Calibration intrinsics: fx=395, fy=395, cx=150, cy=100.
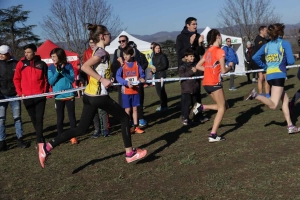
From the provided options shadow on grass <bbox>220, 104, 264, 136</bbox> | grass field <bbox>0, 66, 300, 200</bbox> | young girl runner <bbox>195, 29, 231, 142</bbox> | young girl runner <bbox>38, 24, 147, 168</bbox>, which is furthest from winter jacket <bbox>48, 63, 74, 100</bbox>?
shadow on grass <bbox>220, 104, 264, 136</bbox>

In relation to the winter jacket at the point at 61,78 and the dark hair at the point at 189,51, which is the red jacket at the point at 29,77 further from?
the dark hair at the point at 189,51

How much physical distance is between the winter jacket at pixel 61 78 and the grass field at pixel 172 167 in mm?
980

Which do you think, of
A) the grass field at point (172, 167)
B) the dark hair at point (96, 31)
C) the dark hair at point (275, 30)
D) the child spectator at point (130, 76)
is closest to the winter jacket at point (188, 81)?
the grass field at point (172, 167)

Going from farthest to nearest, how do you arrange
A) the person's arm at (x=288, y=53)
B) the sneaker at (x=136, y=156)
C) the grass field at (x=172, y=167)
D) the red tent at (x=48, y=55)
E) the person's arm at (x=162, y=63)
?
the red tent at (x=48, y=55)
the person's arm at (x=162, y=63)
the person's arm at (x=288, y=53)
the sneaker at (x=136, y=156)
the grass field at (x=172, y=167)

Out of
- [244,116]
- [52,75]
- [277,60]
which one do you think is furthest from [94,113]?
[244,116]

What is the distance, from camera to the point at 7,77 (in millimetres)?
7496

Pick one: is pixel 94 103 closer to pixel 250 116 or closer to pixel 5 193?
pixel 5 193

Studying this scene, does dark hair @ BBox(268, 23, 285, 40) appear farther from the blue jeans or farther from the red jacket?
the blue jeans

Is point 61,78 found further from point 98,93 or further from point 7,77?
point 98,93

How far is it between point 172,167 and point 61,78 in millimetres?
3117

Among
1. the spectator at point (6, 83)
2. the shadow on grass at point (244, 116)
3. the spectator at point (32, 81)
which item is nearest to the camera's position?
the spectator at point (32, 81)

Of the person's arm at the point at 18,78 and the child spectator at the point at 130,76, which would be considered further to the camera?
the child spectator at the point at 130,76

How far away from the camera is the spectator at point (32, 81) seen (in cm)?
693

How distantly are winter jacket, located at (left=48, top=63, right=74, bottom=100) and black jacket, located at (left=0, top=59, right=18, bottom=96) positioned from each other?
33.8 inches
